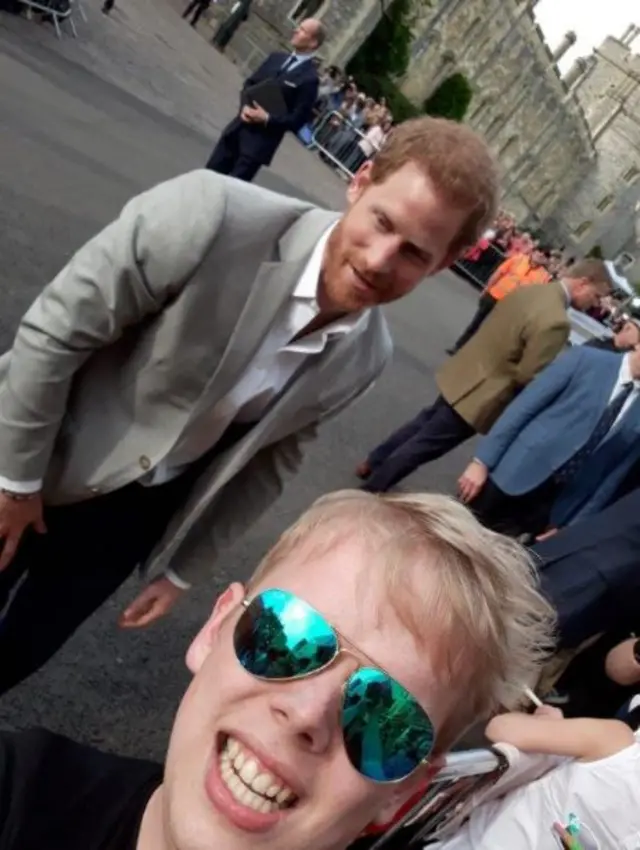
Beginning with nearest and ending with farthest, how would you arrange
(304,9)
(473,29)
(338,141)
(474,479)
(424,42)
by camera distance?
(474,479)
(338,141)
(304,9)
(424,42)
(473,29)

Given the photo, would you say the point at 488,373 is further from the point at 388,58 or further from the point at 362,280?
the point at 388,58

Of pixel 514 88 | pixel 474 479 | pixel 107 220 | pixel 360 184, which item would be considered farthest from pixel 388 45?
pixel 360 184

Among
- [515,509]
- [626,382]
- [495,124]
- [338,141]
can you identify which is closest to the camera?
[626,382]

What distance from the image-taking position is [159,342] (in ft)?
A: 6.01

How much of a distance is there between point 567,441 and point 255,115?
5.13 metres

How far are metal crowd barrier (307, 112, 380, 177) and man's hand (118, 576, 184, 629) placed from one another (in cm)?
2111

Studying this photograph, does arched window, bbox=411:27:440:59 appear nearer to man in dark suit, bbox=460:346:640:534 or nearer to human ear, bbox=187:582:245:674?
man in dark suit, bbox=460:346:640:534

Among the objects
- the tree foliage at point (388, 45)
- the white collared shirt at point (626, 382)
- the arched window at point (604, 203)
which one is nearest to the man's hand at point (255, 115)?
the white collared shirt at point (626, 382)

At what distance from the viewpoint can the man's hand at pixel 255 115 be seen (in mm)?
8070

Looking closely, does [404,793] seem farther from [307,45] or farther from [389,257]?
[307,45]

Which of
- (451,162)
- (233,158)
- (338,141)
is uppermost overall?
(451,162)

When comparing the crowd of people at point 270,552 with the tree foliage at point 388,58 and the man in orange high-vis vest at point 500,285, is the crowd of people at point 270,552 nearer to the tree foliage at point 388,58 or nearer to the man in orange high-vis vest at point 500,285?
the man in orange high-vis vest at point 500,285

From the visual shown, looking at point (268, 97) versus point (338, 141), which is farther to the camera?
point (338, 141)

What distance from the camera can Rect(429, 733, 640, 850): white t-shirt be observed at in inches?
74.0
